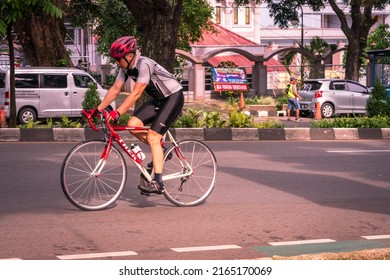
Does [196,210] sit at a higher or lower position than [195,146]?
lower

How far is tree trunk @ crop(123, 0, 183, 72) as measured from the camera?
66.7 ft

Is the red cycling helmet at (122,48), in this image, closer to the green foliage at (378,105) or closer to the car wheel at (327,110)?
the green foliage at (378,105)

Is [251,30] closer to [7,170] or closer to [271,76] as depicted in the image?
[271,76]

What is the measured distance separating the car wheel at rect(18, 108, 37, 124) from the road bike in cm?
1695

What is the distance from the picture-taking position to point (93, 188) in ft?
30.2

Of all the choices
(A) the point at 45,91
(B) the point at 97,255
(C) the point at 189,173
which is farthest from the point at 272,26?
(B) the point at 97,255

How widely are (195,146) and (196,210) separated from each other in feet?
2.19

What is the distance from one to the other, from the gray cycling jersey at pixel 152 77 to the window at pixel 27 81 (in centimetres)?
1770

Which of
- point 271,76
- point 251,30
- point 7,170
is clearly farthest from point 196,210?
point 251,30

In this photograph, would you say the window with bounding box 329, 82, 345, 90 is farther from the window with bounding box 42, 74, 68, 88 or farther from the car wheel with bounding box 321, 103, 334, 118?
the window with bounding box 42, 74, 68, 88

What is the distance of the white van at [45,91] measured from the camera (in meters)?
26.4

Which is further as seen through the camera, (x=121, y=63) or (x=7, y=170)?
(x=7, y=170)

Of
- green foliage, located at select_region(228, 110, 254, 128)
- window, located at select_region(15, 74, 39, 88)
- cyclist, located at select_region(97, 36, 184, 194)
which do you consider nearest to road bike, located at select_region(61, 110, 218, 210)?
cyclist, located at select_region(97, 36, 184, 194)

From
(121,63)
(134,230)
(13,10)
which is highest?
(13,10)
